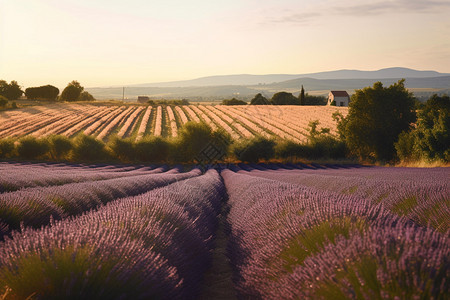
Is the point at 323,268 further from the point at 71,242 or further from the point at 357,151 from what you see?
the point at 357,151

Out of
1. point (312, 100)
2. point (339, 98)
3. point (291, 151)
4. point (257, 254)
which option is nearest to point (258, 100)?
point (312, 100)

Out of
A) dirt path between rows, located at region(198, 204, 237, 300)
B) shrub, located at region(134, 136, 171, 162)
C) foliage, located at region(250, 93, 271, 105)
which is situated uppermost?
foliage, located at region(250, 93, 271, 105)

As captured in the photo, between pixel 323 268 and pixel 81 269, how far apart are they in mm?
1114

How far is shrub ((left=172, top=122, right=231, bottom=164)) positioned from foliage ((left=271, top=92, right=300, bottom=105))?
59101 mm

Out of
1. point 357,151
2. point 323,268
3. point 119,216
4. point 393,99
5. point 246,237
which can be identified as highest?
point 393,99

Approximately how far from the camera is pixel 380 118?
28516 mm

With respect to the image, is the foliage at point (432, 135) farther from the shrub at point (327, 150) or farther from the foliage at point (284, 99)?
the foliage at point (284, 99)

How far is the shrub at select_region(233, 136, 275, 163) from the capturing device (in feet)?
102

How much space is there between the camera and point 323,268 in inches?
61.7

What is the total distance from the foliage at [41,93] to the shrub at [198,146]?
71134 mm

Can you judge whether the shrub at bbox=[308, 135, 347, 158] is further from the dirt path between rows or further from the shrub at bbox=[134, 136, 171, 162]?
the dirt path between rows

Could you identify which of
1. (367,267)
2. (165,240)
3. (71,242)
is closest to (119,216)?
(165,240)

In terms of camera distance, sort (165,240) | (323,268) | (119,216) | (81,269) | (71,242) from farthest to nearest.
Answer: (119,216), (165,240), (71,242), (81,269), (323,268)

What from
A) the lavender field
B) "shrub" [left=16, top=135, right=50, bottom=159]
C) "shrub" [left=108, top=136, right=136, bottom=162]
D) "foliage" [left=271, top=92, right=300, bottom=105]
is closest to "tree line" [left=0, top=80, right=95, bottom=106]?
"foliage" [left=271, top=92, right=300, bottom=105]
